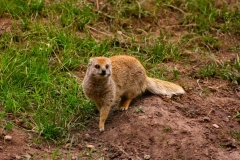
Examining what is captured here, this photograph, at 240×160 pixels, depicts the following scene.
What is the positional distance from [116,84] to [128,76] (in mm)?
208

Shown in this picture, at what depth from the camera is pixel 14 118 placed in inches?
191

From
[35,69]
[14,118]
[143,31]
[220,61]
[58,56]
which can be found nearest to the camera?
[14,118]

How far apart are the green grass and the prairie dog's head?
531 millimetres

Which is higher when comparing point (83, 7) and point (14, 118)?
point (83, 7)

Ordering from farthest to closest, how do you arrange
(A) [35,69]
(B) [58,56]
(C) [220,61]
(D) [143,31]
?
(D) [143,31]
(C) [220,61]
(B) [58,56]
(A) [35,69]

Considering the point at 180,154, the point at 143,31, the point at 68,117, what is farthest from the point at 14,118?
the point at 143,31

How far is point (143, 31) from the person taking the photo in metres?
6.77

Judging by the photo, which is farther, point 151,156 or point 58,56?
point 58,56

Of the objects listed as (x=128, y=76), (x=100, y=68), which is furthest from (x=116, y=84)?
(x=100, y=68)

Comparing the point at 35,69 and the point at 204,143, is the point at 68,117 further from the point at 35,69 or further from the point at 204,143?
the point at 204,143

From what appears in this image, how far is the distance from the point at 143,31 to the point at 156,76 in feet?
3.33

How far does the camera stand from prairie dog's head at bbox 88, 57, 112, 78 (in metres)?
4.64

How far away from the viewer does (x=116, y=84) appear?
5.10 meters

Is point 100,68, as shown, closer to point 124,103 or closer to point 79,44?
point 124,103
